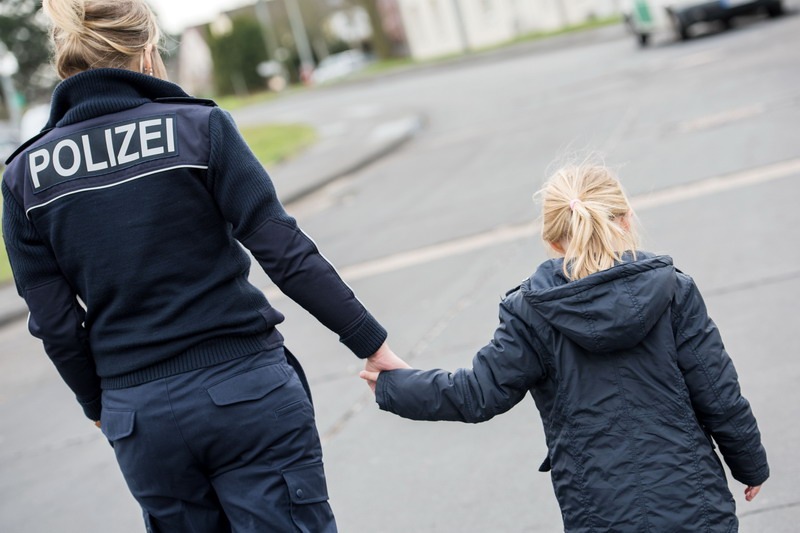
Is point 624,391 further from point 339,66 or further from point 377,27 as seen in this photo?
point 339,66

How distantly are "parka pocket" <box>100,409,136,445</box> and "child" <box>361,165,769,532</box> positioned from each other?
788mm

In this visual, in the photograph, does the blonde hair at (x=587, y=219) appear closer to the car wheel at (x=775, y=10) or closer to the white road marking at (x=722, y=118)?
the white road marking at (x=722, y=118)

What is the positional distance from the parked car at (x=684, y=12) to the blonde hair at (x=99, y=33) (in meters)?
18.2

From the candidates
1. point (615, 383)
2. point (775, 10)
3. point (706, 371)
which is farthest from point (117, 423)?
point (775, 10)

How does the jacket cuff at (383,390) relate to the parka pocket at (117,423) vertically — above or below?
below

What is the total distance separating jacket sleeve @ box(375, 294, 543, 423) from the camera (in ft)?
8.96

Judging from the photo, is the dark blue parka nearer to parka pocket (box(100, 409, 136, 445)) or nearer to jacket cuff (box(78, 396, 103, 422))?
parka pocket (box(100, 409, 136, 445))

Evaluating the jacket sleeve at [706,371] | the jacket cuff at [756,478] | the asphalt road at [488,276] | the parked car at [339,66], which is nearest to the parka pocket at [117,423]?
the jacket sleeve at [706,371]

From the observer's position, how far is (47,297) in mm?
2725

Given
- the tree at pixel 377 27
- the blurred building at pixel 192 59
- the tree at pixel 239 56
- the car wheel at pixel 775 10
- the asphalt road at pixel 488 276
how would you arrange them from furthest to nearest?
the blurred building at pixel 192 59 < the tree at pixel 239 56 < the tree at pixel 377 27 < the car wheel at pixel 775 10 < the asphalt road at pixel 488 276

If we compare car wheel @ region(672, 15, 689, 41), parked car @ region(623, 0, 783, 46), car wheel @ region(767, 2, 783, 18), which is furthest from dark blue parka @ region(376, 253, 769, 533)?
car wheel @ region(767, 2, 783, 18)

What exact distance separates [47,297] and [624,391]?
1477 mm

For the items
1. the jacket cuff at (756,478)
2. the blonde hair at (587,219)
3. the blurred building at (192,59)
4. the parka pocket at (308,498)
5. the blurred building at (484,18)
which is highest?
the blonde hair at (587,219)

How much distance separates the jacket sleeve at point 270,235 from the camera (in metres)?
2.62
